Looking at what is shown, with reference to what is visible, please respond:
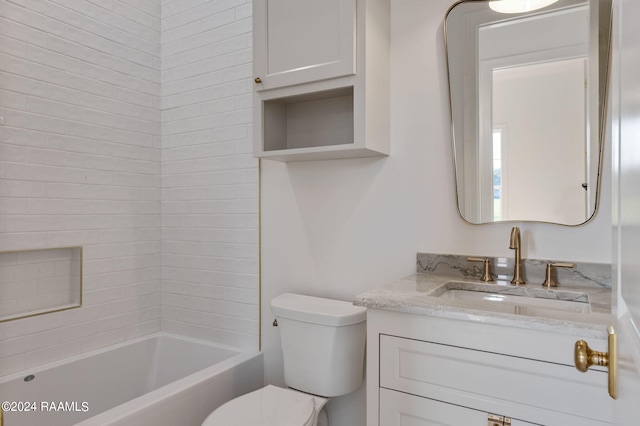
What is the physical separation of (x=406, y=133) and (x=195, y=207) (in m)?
1.31

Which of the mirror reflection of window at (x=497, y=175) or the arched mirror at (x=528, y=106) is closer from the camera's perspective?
the arched mirror at (x=528, y=106)

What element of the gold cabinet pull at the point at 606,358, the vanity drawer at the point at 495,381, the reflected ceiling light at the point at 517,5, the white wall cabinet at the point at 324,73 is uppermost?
the reflected ceiling light at the point at 517,5

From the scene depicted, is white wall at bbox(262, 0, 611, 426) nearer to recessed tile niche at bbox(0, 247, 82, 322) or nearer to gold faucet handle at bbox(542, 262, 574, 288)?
gold faucet handle at bbox(542, 262, 574, 288)

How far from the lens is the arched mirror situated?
1.47 m

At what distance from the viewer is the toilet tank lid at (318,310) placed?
1670mm

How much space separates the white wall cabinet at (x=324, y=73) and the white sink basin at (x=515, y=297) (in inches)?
25.7

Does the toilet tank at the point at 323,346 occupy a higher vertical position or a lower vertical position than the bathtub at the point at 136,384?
higher

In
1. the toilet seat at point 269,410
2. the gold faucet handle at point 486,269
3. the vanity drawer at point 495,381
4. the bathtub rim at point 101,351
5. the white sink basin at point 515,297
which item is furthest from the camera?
the bathtub rim at point 101,351

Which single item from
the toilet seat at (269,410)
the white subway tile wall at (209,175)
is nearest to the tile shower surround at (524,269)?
the toilet seat at (269,410)

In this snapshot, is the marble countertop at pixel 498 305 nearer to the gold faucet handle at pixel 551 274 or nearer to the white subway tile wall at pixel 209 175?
the gold faucet handle at pixel 551 274

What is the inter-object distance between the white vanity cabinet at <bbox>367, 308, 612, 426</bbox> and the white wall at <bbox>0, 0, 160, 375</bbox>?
5.25 ft

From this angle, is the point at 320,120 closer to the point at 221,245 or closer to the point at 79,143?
the point at 221,245

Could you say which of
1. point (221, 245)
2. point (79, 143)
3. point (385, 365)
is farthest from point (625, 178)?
point (79, 143)

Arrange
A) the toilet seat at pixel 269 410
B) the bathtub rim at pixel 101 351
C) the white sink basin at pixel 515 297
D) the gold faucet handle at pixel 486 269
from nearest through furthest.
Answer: the white sink basin at pixel 515 297 → the toilet seat at pixel 269 410 → the gold faucet handle at pixel 486 269 → the bathtub rim at pixel 101 351
